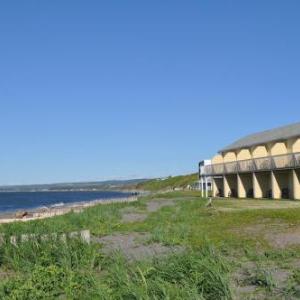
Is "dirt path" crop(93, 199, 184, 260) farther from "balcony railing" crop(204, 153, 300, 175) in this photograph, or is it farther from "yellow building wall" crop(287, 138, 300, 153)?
"yellow building wall" crop(287, 138, 300, 153)

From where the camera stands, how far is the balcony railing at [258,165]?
42.2m

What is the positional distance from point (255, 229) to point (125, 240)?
4.67m

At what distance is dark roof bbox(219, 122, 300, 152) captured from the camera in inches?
1868

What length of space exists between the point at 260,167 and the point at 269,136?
19.9 feet

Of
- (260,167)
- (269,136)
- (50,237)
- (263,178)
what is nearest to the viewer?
Result: (50,237)

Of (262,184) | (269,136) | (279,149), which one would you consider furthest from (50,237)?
(269,136)

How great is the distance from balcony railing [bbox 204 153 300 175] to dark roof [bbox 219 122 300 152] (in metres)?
2.29

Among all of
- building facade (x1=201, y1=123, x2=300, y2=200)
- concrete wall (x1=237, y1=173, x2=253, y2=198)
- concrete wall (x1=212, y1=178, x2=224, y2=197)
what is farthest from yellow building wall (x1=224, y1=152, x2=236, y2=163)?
concrete wall (x1=237, y1=173, x2=253, y2=198)

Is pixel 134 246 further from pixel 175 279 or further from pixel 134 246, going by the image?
pixel 175 279

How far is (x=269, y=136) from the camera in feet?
171

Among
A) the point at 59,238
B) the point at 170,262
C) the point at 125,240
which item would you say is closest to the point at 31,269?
the point at 59,238

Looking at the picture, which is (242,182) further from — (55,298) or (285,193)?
(55,298)

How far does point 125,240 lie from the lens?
19688mm

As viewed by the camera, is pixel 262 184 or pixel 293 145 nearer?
pixel 293 145
